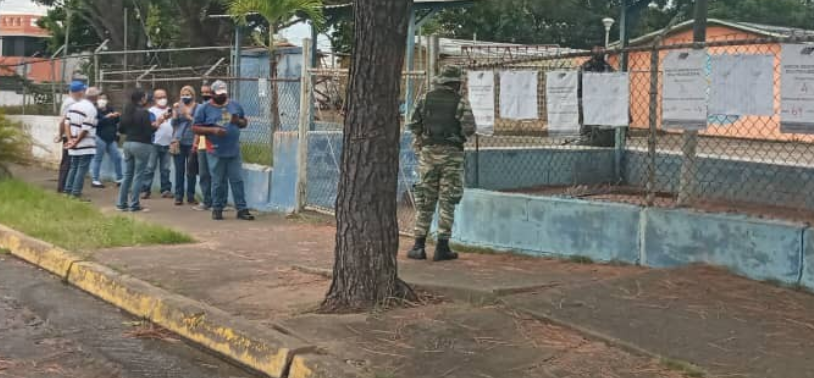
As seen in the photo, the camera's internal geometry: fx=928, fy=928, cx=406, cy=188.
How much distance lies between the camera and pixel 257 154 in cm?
1259

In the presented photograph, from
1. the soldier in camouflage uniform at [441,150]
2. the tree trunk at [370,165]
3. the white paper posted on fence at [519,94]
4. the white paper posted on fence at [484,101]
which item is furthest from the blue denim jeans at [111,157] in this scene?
the tree trunk at [370,165]

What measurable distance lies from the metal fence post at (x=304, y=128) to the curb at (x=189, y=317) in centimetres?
323

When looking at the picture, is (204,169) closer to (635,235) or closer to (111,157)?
(111,157)

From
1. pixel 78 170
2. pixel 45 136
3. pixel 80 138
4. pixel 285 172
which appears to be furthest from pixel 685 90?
pixel 45 136

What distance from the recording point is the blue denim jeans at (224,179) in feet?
36.3

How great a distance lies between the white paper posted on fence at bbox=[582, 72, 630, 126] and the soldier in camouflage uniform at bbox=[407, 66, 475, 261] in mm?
1076

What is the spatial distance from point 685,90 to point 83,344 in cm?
470

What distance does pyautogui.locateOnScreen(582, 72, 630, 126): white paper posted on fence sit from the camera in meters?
7.93

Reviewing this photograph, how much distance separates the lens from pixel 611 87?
7.99m

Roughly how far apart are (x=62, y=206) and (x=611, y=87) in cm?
684

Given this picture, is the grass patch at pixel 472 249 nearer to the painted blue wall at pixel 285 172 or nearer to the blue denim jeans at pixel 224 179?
the painted blue wall at pixel 285 172

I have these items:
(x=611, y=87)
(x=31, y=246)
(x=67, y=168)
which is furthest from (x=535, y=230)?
(x=67, y=168)

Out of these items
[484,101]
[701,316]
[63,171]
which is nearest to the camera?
[701,316]

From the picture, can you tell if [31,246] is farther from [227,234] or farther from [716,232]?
[716,232]
